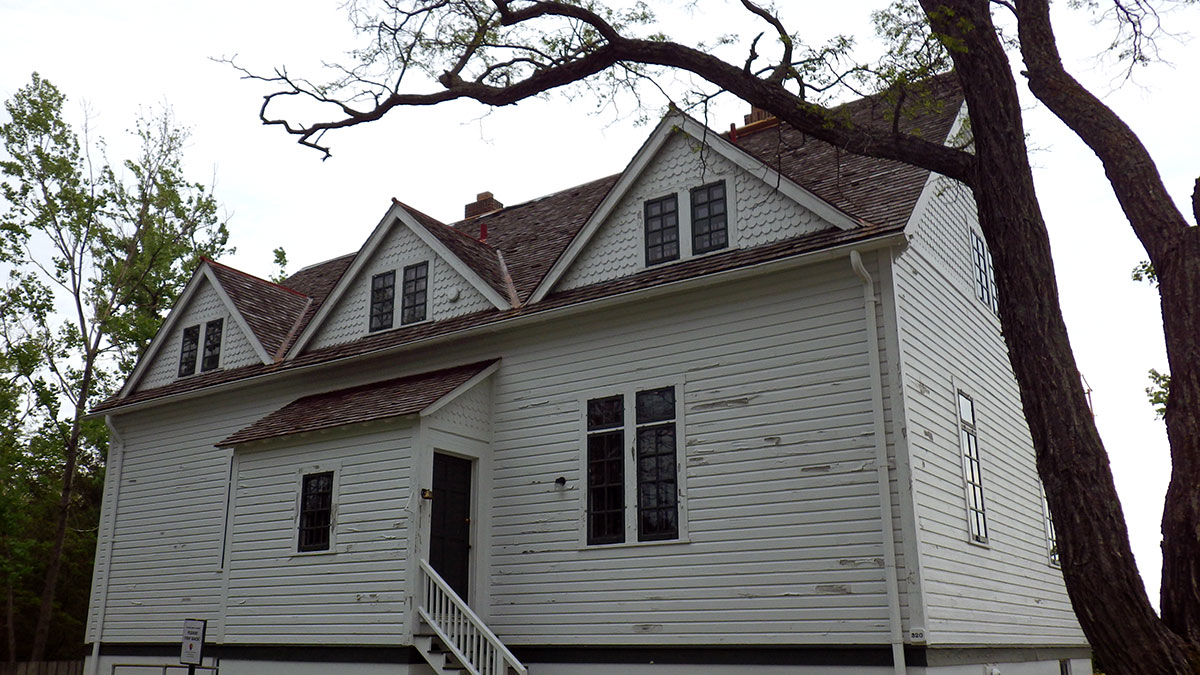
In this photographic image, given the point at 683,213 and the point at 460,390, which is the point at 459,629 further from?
the point at 683,213

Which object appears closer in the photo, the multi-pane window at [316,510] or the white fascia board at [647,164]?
the white fascia board at [647,164]

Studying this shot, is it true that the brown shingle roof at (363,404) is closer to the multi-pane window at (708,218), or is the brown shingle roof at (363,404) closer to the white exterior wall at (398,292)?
the white exterior wall at (398,292)

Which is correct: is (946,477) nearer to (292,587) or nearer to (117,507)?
(292,587)

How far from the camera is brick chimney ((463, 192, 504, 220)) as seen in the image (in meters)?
25.0

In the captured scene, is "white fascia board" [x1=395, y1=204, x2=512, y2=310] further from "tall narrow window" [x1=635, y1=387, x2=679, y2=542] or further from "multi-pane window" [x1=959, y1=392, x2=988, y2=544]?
"multi-pane window" [x1=959, y1=392, x2=988, y2=544]

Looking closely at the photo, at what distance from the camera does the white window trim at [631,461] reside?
43.4 ft

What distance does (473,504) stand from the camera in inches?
591

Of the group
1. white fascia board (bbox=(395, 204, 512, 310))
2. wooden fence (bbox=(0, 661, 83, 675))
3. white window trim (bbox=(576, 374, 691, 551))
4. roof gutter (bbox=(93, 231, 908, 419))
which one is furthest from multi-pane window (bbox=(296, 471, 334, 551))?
wooden fence (bbox=(0, 661, 83, 675))

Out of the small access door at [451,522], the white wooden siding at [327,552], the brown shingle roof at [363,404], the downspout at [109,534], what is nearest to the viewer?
the white wooden siding at [327,552]

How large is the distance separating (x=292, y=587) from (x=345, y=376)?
392 centimetres

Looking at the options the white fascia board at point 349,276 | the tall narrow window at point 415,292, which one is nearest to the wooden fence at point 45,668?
the white fascia board at point 349,276

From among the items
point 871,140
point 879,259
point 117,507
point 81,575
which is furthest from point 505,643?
point 81,575

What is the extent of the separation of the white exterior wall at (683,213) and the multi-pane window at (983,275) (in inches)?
179

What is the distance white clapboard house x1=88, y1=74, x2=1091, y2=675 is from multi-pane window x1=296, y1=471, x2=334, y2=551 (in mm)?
51
